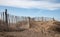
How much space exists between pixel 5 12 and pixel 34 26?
5216mm

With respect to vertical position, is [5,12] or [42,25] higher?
[5,12]

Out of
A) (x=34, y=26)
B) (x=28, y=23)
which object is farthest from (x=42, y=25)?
(x=28, y=23)

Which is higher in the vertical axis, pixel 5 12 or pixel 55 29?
pixel 5 12

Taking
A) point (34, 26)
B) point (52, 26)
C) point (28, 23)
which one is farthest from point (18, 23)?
point (52, 26)

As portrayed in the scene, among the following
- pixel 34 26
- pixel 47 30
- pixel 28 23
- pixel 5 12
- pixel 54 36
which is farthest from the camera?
pixel 28 23

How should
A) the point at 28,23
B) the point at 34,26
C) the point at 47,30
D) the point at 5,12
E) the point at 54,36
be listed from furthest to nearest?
the point at 28,23 < the point at 34,26 < the point at 5,12 < the point at 47,30 < the point at 54,36

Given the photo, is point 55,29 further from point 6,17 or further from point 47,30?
point 6,17

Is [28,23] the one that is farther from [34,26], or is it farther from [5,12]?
[5,12]

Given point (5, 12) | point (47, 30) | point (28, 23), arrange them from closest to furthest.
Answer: point (47, 30) → point (5, 12) → point (28, 23)

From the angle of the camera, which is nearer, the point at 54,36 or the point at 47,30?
the point at 54,36

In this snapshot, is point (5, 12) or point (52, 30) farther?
point (5, 12)

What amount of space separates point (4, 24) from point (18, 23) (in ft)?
16.1

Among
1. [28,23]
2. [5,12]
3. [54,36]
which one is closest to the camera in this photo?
[54,36]

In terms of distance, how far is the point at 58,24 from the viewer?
79.4 ft
